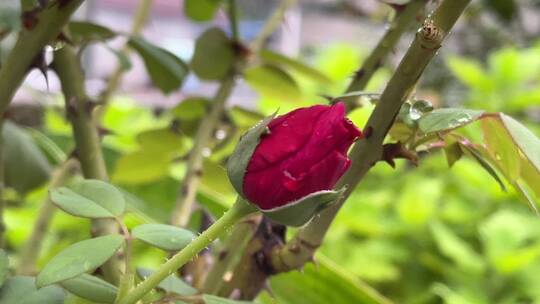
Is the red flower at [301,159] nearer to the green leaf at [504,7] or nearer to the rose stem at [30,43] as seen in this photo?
the rose stem at [30,43]

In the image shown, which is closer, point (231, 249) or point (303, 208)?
point (303, 208)

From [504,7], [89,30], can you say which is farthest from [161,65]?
[504,7]

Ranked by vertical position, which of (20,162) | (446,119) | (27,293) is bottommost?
(20,162)

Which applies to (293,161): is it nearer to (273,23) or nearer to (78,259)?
(78,259)

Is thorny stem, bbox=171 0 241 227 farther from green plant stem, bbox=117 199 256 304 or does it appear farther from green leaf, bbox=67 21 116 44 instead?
green plant stem, bbox=117 199 256 304

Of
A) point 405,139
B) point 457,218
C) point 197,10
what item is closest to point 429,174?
point 457,218

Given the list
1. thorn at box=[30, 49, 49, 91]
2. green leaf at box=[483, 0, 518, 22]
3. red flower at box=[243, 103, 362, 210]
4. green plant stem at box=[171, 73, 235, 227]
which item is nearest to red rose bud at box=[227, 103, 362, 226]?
red flower at box=[243, 103, 362, 210]
